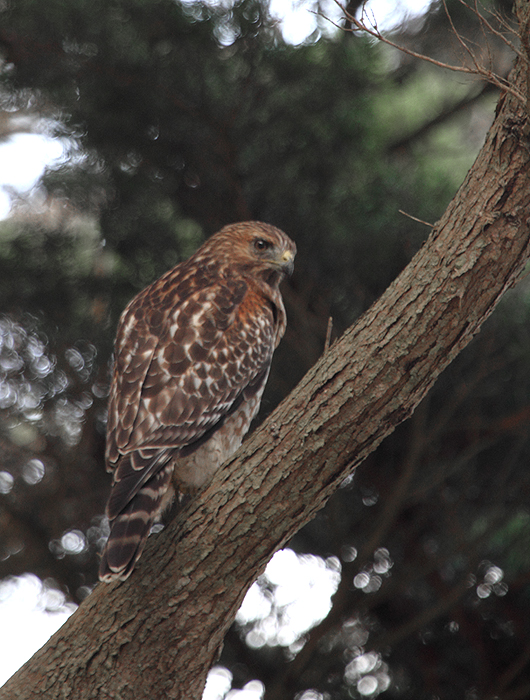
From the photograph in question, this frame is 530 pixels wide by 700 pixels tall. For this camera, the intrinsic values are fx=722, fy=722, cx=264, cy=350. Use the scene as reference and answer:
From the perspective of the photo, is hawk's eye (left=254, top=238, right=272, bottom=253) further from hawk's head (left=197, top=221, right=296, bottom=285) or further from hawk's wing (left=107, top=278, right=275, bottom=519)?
hawk's wing (left=107, top=278, right=275, bottom=519)

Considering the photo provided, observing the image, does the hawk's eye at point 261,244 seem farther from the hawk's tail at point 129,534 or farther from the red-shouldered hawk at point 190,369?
the hawk's tail at point 129,534

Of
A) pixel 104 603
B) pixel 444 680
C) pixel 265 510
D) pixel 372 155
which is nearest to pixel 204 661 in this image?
pixel 104 603

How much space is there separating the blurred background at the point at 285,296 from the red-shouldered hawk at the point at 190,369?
664mm

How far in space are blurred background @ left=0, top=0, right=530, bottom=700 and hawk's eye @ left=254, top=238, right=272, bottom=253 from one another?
62 centimetres

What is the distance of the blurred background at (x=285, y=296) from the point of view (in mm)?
3951

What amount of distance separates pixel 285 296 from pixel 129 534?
220 cm

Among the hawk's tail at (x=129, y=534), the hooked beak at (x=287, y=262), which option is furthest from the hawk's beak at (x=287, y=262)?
the hawk's tail at (x=129, y=534)

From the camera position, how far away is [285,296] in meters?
4.18

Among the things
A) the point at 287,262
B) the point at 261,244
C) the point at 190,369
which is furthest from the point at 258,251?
the point at 190,369

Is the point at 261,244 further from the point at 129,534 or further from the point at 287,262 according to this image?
the point at 129,534

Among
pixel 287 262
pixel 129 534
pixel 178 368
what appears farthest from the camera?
pixel 287 262

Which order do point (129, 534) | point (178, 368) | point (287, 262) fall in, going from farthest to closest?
point (287, 262), point (178, 368), point (129, 534)

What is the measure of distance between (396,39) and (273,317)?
7.69 ft

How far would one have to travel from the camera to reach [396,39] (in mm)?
4672
